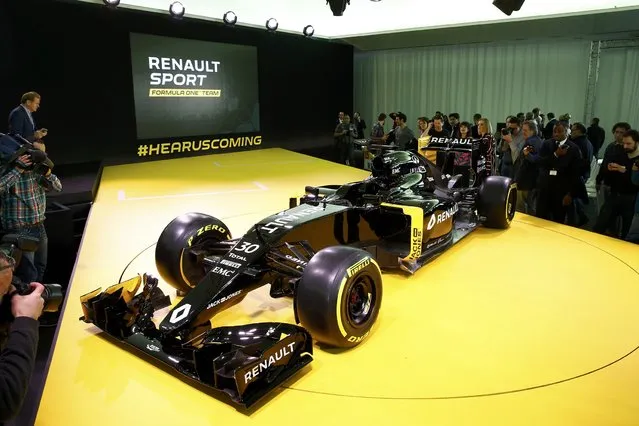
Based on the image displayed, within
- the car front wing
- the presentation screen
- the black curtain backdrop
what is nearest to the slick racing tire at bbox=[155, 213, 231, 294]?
the car front wing

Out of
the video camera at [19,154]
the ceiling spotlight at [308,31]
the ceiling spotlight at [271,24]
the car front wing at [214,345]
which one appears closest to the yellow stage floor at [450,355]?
Answer: the car front wing at [214,345]

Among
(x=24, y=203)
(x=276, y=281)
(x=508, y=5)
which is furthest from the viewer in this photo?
(x=508, y=5)

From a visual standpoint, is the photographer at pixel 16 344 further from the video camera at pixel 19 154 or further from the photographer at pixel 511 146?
the photographer at pixel 511 146

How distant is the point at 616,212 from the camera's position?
5520 millimetres

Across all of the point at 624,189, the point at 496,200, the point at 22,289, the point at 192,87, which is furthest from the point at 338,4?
the point at 22,289

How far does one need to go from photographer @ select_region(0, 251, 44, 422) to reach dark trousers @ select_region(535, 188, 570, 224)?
5761 millimetres

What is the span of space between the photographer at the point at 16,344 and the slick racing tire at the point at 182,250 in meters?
1.72

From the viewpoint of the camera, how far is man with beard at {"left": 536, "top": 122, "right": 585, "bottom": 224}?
19.4 ft

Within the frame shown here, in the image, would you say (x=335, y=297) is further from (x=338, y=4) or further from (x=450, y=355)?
(x=338, y=4)

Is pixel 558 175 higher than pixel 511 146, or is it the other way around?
pixel 511 146

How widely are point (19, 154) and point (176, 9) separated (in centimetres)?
742

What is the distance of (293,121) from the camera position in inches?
552

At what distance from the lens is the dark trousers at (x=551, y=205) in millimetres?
6164

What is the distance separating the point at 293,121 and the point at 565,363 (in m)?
11.7
